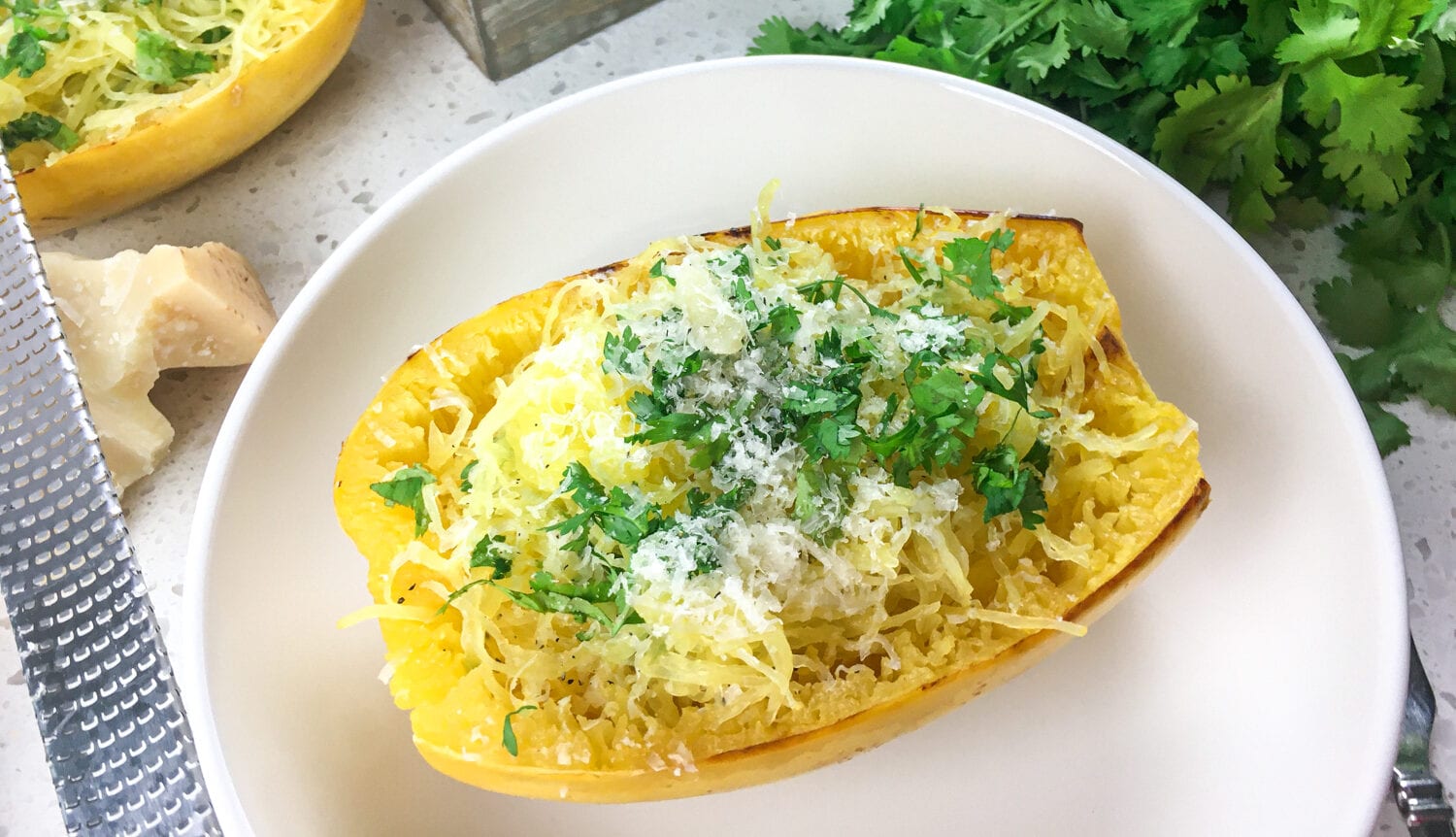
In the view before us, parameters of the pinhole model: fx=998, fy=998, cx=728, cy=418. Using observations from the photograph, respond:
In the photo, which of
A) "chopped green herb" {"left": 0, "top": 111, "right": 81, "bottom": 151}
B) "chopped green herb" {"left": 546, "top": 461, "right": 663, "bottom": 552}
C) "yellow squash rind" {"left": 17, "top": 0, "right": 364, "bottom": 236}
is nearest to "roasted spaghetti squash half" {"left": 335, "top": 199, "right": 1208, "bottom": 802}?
"chopped green herb" {"left": 546, "top": 461, "right": 663, "bottom": 552}

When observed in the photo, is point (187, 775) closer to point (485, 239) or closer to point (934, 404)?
point (485, 239)

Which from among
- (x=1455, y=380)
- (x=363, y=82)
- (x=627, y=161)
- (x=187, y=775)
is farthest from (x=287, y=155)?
(x=1455, y=380)

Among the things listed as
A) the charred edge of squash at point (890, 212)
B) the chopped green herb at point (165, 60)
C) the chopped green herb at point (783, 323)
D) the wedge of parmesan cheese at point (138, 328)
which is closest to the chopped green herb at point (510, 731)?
the chopped green herb at point (783, 323)

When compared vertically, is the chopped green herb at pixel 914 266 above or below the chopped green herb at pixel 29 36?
above

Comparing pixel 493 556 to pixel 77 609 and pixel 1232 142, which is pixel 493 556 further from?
pixel 1232 142

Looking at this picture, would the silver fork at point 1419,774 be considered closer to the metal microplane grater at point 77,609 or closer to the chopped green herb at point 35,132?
the metal microplane grater at point 77,609

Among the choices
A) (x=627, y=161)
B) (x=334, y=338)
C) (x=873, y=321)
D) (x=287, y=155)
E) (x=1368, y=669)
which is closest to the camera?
(x=1368, y=669)
